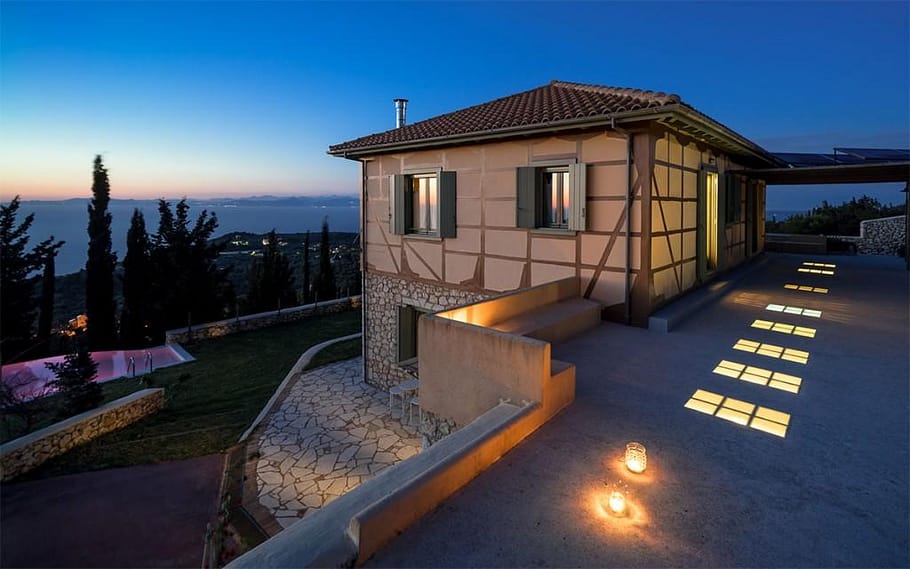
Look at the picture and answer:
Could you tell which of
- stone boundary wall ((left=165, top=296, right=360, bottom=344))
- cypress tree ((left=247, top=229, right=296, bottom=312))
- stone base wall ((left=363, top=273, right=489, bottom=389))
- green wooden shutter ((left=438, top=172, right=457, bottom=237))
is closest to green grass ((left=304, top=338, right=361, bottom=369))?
stone base wall ((left=363, top=273, right=489, bottom=389))

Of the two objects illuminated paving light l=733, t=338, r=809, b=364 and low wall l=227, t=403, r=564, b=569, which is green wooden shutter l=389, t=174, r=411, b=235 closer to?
illuminated paving light l=733, t=338, r=809, b=364

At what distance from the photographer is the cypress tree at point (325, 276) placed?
2370 centimetres

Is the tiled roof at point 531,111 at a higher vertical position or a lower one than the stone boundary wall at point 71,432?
higher

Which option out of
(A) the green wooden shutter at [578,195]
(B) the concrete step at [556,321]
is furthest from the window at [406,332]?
(A) the green wooden shutter at [578,195]

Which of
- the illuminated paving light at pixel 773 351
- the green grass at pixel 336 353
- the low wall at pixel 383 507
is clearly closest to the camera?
the low wall at pixel 383 507

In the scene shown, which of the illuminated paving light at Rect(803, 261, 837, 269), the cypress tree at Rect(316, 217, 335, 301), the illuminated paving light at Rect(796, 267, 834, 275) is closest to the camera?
the illuminated paving light at Rect(796, 267, 834, 275)

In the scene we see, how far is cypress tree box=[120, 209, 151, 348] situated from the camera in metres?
17.7

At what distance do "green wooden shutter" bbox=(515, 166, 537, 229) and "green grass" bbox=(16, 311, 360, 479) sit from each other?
686cm

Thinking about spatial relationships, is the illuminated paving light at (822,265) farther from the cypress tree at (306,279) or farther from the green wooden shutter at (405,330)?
the cypress tree at (306,279)

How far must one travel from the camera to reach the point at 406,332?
9789 mm

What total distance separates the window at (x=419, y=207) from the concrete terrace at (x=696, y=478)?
13.9ft

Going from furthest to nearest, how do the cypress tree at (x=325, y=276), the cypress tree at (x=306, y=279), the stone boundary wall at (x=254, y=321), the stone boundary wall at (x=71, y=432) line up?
the cypress tree at (x=306, y=279) → the cypress tree at (x=325, y=276) → the stone boundary wall at (x=254, y=321) → the stone boundary wall at (x=71, y=432)

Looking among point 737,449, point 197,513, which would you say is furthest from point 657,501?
point 197,513

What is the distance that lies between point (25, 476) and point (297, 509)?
5250mm
